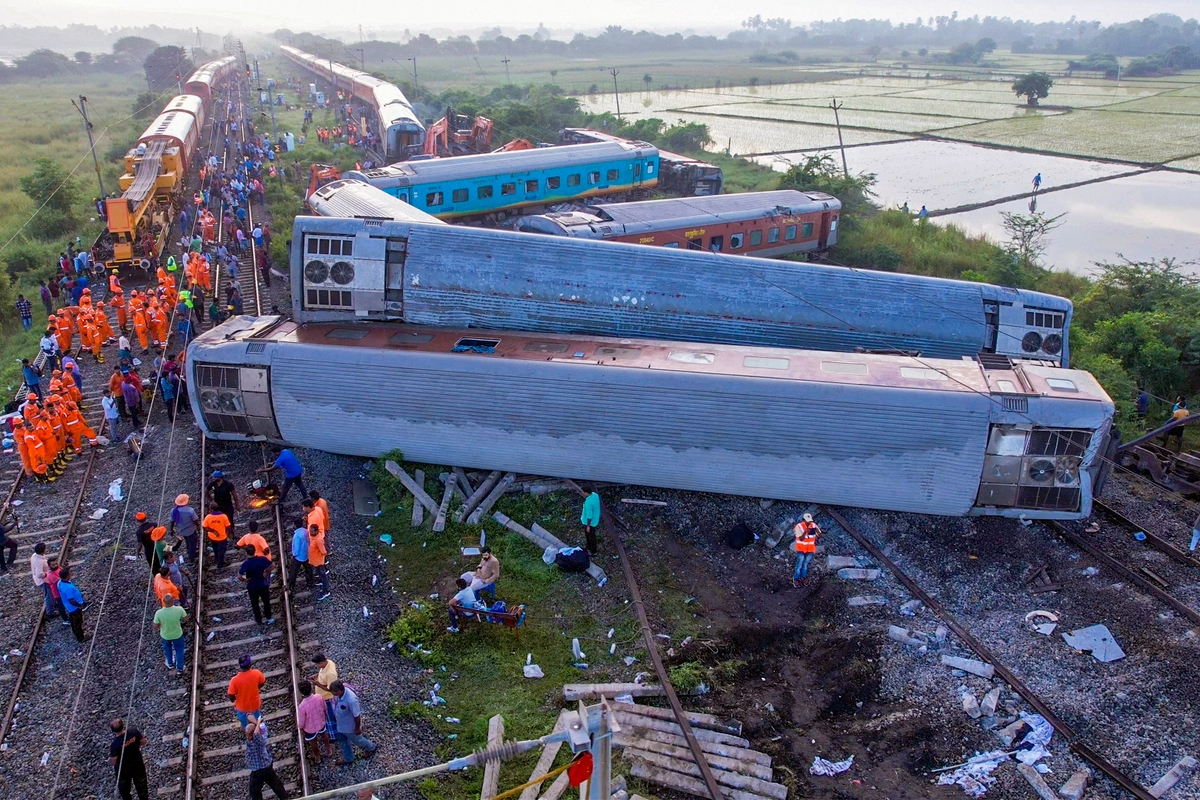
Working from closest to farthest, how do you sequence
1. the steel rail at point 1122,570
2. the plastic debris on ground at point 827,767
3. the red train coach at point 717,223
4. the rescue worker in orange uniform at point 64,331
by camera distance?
the plastic debris on ground at point 827,767
the steel rail at point 1122,570
the rescue worker in orange uniform at point 64,331
the red train coach at point 717,223

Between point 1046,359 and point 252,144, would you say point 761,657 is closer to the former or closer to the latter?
point 1046,359

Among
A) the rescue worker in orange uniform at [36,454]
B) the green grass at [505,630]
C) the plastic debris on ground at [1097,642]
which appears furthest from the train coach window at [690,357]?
the rescue worker in orange uniform at [36,454]

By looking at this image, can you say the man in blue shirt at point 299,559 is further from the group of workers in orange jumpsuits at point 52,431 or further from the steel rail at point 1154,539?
the steel rail at point 1154,539

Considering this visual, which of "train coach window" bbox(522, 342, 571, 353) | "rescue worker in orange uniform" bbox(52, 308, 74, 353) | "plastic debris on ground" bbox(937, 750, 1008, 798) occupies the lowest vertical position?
"plastic debris on ground" bbox(937, 750, 1008, 798)

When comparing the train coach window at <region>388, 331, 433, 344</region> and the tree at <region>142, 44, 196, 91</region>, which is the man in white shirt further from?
the tree at <region>142, 44, 196, 91</region>

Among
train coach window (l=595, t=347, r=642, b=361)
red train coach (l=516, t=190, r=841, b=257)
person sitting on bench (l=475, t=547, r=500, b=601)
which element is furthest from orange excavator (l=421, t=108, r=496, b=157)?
person sitting on bench (l=475, t=547, r=500, b=601)

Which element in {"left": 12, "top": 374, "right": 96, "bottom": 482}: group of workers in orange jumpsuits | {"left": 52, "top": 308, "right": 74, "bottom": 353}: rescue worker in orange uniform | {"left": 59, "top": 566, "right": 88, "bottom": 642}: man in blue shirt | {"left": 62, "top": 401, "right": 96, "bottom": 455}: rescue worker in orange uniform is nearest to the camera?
{"left": 59, "top": 566, "right": 88, "bottom": 642}: man in blue shirt

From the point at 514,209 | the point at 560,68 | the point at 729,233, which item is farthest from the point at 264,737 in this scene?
the point at 560,68

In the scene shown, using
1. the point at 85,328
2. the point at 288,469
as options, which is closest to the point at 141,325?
the point at 85,328
